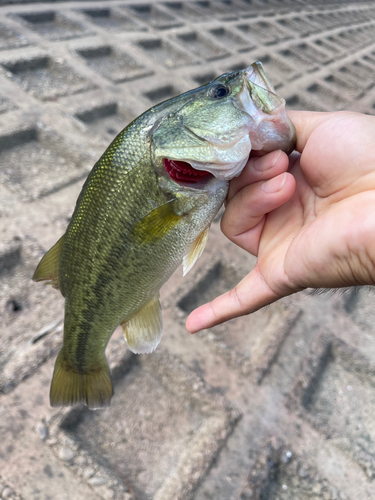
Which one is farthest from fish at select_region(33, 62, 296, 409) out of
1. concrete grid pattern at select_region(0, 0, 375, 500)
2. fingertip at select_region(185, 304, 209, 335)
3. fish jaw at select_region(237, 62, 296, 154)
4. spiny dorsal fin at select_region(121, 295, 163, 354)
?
concrete grid pattern at select_region(0, 0, 375, 500)

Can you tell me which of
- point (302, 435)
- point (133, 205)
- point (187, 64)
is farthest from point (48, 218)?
point (187, 64)

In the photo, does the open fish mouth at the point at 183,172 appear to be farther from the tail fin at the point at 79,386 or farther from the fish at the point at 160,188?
the tail fin at the point at 79,386

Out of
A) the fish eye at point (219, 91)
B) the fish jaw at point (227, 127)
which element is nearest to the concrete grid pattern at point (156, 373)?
the fish jaw at point (227, 127)

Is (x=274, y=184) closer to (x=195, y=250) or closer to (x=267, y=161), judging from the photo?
(x=267, y=161)

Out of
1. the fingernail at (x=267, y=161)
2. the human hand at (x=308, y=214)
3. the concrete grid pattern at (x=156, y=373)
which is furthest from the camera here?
the concrete grid pattern at (x=156, y=373)

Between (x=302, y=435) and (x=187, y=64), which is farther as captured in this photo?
(x=187, y=64)

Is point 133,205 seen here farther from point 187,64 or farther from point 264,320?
point 187,64

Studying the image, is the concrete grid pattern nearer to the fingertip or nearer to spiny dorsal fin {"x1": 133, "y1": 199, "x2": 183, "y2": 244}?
the fingertip
